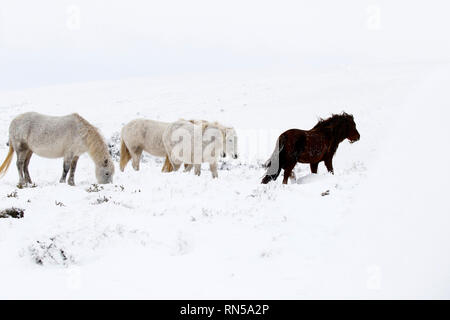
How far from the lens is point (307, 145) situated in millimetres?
9164

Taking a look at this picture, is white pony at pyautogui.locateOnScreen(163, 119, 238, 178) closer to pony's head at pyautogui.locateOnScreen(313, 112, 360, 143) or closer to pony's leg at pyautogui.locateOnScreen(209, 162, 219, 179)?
pony's leg at pyautogui.locateOnScreen(209, 162, 219, 179)

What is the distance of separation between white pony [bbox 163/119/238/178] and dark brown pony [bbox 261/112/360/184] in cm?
297

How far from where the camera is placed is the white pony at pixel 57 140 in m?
10.6

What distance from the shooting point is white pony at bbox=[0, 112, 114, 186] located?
34.7 feet

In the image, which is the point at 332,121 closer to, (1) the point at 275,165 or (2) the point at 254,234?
(1) the point at 275,165

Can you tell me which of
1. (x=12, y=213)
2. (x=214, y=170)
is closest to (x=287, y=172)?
(x=214, y=170)

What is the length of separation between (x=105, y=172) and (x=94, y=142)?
2.84 ft

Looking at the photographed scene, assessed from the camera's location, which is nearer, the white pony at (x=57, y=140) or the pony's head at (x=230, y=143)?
the white pony at (x=57, y=140)

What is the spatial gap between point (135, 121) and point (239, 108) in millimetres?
14542

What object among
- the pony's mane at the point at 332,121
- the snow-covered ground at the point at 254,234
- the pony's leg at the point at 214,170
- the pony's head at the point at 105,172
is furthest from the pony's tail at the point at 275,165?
the pony's head at the point at 105,172

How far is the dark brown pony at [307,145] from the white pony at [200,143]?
9.75 ft

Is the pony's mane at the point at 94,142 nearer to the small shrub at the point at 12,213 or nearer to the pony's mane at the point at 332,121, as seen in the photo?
the small shrub at the point at 12,213

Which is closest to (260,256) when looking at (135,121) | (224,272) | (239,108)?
(224,272)
